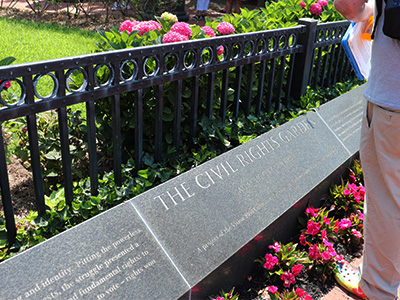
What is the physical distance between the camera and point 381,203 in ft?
7.41

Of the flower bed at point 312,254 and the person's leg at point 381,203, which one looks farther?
the flower bed at point 312,254

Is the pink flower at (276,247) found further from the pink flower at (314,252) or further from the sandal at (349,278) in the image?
the sandal at (349,278)

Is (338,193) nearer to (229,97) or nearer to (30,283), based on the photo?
(229,97)

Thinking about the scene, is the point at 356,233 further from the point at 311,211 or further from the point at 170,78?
the point at 170,78

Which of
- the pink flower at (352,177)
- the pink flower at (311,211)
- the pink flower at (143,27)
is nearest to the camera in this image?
the pink flower at (311,211)

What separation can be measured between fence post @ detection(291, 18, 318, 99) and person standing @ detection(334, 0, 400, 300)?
5.65 ft

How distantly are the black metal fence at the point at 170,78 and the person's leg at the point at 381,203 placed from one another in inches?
48.1

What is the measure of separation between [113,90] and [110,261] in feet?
3.18

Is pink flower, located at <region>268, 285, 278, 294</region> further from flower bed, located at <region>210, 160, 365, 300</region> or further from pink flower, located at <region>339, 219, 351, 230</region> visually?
A: pink flower, located at <region>339, 219, 351, 230</region>

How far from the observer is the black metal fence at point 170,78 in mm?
2178

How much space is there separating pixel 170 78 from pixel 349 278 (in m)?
1.62

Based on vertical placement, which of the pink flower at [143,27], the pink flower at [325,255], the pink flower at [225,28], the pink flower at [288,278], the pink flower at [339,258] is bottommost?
the pink flower at [339,258]

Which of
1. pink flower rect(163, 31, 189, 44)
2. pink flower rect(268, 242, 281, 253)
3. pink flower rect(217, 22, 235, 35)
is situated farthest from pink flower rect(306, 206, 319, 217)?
pink flower rect(217, 22, 235, 35)

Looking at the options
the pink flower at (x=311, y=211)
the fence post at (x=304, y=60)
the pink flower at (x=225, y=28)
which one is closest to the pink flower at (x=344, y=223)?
the pink flower at (x=311, y=211)
